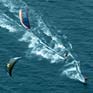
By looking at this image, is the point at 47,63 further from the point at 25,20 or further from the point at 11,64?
the point at 25,20

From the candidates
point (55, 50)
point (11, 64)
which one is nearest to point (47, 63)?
point (55, 50)

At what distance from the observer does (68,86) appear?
583 ft

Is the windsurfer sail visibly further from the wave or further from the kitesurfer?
the kitesurfer

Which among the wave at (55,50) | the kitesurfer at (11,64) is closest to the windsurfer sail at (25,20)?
the wave at (55,50)

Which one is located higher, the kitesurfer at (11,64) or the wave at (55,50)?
→ the kitesurfer at (11,64)

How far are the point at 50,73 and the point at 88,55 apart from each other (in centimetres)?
1587

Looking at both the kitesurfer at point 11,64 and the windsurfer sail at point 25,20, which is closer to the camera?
the kitesurfer at point 11,64

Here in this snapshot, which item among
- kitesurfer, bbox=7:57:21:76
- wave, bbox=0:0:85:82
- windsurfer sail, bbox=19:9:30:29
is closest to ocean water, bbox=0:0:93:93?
wave, bbox=0:0:85:82

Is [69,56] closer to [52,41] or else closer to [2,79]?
[52,41]

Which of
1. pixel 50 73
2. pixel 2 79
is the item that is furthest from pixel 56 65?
pixel 2 79

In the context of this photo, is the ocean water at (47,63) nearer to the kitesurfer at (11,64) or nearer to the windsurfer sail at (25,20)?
the windsurfer sail at (25,20)

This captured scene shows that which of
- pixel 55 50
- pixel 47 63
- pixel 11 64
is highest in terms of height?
pixel 11 64

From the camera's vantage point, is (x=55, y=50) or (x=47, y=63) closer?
(x=47, y=63)

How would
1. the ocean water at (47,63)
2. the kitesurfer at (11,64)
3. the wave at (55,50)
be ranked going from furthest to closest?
the wave at (55,50), the ocean water at (47,63), the kitesurfer at (11,64)
